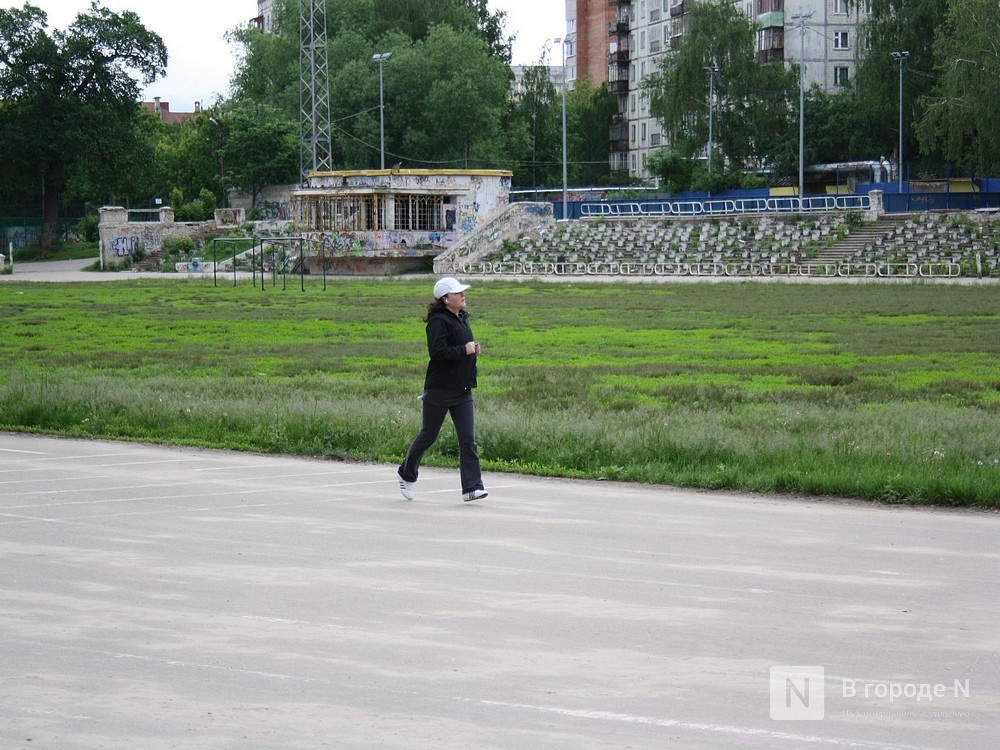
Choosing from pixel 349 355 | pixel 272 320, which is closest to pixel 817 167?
pixel 272 320

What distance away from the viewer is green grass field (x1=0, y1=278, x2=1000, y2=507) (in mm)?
15242

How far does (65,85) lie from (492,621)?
91.5m

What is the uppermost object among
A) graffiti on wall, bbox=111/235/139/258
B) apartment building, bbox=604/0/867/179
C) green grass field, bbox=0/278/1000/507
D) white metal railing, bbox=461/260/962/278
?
apartment building, bbox=604/0/867/179

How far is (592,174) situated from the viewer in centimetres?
12825

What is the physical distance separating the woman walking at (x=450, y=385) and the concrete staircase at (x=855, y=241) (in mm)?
59656

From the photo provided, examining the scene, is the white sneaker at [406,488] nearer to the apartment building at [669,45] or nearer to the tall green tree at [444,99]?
the apartment building at [669,45]

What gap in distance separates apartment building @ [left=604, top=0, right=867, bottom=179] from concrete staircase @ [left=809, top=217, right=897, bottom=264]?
1030 inches

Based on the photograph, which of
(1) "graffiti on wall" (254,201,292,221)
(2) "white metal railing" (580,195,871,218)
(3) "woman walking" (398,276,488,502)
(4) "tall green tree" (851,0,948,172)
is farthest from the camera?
(1) "graffiti on wall" (254,201,292,221)

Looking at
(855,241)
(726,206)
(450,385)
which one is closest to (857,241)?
(855,241)

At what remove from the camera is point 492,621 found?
8.91 metres

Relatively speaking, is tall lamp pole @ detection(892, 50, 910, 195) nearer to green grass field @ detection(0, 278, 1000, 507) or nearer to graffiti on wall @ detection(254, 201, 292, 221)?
green grass field @ detection(0, 278, 1000, 507)

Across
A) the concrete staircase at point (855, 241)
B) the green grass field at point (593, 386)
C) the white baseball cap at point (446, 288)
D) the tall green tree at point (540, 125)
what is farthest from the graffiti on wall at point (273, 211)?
the white baseball cap at point (446, 288)

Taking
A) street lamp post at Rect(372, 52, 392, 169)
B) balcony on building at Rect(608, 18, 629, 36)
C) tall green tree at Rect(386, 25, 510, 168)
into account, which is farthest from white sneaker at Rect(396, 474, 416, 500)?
balcony on building at Rect(608, 18, 629, 36)

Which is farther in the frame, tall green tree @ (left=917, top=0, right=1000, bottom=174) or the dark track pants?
tall green tree @ (left=917, top=0, right=1000, bottom=174)
